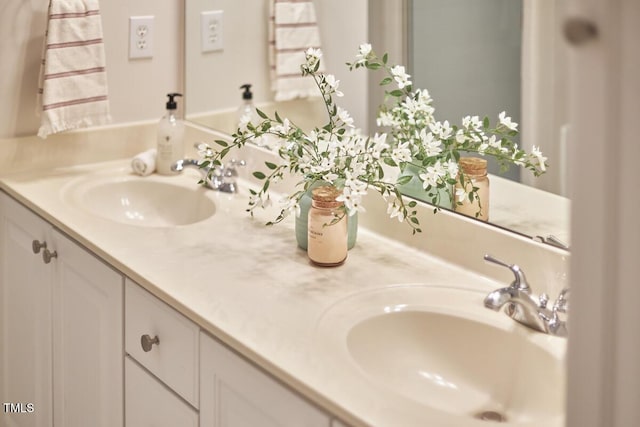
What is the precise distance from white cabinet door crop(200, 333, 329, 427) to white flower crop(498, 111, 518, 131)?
0.64 metres

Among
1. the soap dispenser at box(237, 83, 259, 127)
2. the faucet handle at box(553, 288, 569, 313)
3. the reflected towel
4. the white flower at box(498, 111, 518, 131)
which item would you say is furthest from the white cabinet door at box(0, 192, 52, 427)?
the faucet handle at box(553, 288, 569, 313)

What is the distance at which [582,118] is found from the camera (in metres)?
0.88

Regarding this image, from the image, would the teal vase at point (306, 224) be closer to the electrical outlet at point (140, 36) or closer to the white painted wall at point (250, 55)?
the white painted wall at point (250, 55)

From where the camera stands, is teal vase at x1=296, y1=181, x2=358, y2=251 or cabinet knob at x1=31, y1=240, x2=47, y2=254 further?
cabinet knob at x1=31, y1=240, x2=47, y2=254

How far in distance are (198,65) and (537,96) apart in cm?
117

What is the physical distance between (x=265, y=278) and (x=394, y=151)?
13.0 inches

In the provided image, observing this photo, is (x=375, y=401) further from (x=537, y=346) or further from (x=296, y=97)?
(x=296, y=97)

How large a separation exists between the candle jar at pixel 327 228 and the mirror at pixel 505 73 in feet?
0.91

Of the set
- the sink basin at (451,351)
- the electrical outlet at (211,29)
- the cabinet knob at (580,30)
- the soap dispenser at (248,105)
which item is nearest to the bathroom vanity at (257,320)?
the sink basin at (451,351)

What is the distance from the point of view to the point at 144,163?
2.39 metres

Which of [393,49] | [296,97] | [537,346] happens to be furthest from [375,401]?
[296,97]

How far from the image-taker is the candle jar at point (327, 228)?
172 centimetres

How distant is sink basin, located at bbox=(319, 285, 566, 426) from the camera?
1432 millimetres

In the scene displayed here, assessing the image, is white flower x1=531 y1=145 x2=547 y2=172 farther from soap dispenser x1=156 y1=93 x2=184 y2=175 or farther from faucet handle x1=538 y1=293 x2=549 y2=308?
soap dispenser x1=156 y1=93 x2=184 y2=175
